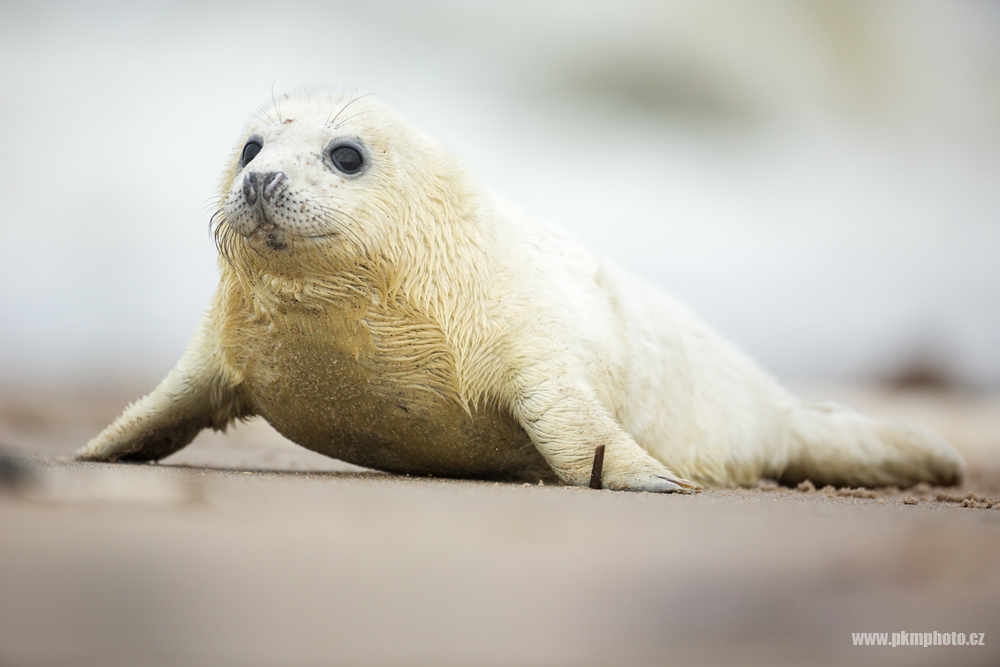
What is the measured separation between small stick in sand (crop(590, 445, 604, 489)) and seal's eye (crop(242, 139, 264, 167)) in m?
1.49

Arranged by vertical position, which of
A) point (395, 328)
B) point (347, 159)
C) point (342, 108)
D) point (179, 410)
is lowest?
point (179, 410)

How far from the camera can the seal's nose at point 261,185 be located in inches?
111

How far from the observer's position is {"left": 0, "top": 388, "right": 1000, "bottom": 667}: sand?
1.61 m

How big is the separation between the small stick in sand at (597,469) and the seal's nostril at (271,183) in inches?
49.9

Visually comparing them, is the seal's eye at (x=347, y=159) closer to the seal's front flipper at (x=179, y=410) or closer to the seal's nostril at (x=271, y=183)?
the seal's nostril at (x=271, y=183)

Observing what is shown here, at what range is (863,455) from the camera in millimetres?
4777

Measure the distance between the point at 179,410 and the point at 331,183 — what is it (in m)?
1.24

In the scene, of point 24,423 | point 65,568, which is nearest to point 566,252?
point 65,568

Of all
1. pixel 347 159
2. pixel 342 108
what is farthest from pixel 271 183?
pixel 342 108

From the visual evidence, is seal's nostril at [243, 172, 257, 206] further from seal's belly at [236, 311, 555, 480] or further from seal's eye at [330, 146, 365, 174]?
seal's belly at [236, 311, 555, 480]

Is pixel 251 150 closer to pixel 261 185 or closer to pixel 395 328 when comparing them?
pixel 261 185

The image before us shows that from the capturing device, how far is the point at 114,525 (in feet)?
6.36

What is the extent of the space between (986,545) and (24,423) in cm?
562

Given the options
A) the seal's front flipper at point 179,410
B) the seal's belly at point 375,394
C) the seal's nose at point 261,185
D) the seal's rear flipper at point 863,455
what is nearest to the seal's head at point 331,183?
the seal's nose at point 261,185
